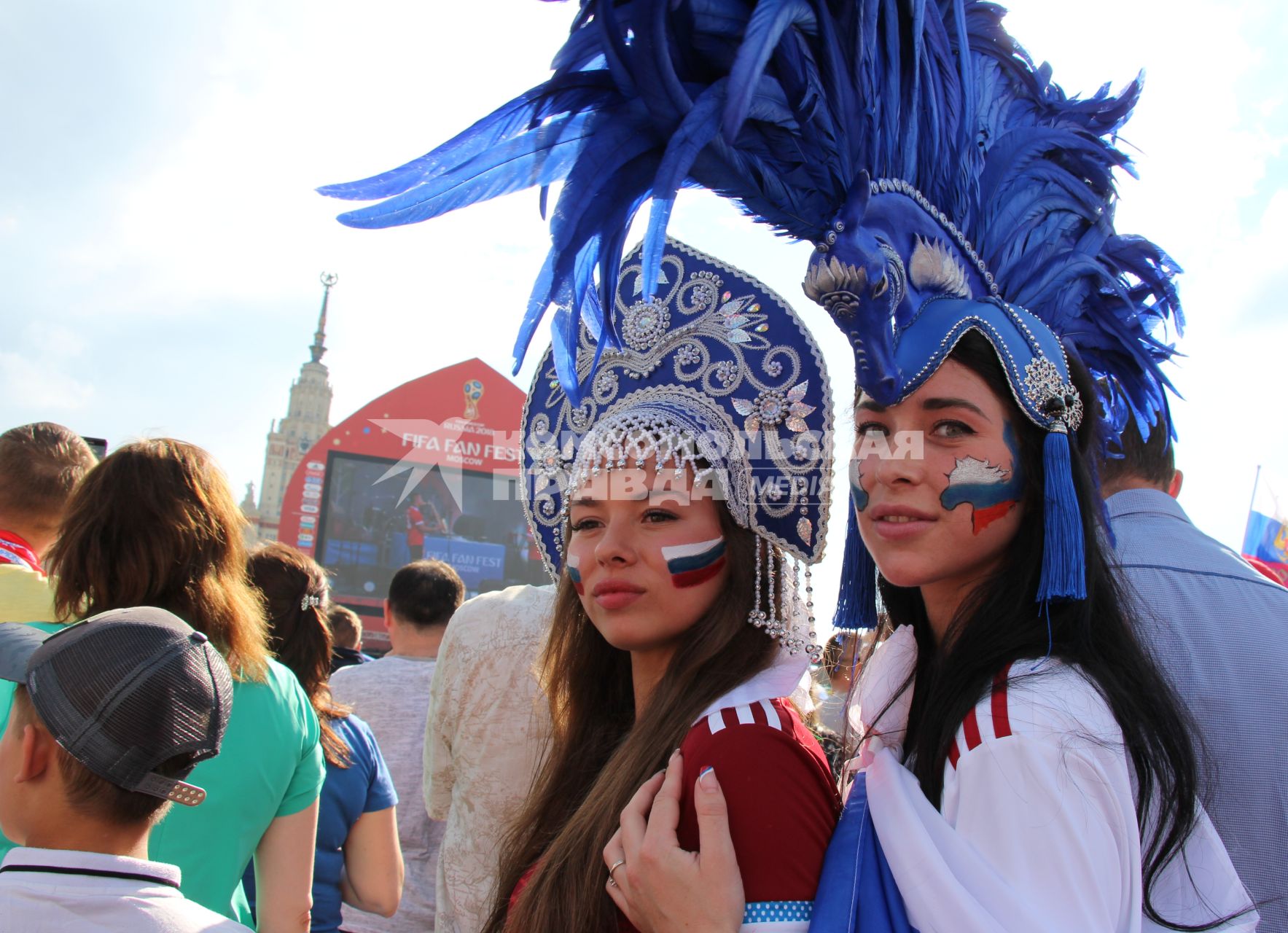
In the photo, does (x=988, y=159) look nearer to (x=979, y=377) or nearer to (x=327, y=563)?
(x=979, y=377)

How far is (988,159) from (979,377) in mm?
646

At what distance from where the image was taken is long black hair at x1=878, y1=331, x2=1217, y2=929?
5.01ft

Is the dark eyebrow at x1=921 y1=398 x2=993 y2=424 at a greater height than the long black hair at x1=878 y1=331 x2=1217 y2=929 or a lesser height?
greater

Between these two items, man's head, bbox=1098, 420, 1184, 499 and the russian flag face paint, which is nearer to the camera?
the russian flag face paint

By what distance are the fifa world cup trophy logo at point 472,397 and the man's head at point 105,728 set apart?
20039 millimetres

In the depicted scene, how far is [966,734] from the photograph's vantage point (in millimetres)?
1453

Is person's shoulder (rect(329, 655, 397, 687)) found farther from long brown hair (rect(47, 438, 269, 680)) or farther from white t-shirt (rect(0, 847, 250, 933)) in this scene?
white t-shirt (rect(0, 847, 250, 933))

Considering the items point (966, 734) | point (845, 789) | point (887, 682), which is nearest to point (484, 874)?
point (845, 789)

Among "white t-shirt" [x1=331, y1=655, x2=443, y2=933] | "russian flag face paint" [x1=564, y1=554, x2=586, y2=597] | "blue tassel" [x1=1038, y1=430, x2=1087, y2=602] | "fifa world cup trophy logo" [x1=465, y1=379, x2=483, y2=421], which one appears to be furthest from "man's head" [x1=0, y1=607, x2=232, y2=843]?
"fifa world cup trophy logo" [x1=465, y1=379, x2=483, y2=421]

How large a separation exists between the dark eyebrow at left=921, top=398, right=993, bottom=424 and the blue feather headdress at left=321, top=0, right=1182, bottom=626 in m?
0.06

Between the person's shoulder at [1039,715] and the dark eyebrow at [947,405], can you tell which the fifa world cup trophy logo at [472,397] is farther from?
the person's shoulder at [1039,715]

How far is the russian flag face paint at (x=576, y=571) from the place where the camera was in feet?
7.15

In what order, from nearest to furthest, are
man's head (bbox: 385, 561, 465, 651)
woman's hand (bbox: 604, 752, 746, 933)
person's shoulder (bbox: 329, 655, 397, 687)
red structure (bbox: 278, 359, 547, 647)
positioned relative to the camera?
1. woman's hand (bbox: 604, 752, 746, 933)
2. person's shoulder (bbox: 329, 655, 397, 687)
3. man's head (bbox: 385, 561, 465, 651)
4. red structure (bbox: 278, 359, 547, 647)

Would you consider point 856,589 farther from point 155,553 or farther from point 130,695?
point 155,553
